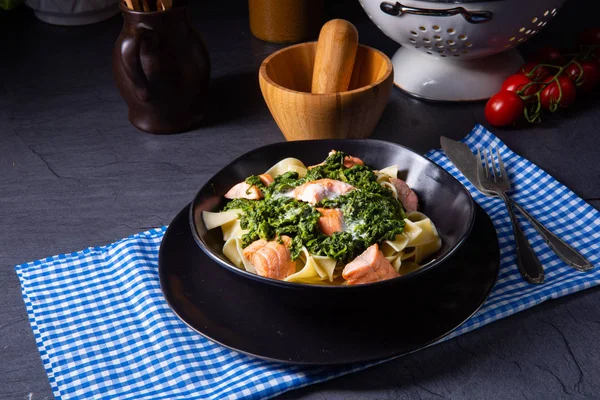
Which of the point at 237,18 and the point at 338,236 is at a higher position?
the point at 338,236

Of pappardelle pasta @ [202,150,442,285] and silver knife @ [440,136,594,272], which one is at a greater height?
pappardelle pasta @ [202,150,442,285]

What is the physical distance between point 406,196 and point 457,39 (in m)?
0.62

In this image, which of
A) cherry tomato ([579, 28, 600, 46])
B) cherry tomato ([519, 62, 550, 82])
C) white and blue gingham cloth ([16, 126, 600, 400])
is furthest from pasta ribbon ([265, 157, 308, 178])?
cherry tomato ([579, 28, 600, 46])

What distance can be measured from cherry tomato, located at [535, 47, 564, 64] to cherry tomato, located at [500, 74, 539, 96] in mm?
151

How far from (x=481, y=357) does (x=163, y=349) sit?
0.51 metres

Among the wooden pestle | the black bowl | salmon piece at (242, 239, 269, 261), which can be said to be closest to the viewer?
the black bowl

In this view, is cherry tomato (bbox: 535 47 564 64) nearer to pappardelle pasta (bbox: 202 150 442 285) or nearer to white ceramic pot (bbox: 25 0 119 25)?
pappardelle pasta (bbox: 202 150 442 285)

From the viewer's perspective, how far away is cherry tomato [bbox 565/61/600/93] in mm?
1942

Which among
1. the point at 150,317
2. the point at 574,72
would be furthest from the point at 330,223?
the point at 574,72

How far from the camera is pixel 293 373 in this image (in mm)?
1157

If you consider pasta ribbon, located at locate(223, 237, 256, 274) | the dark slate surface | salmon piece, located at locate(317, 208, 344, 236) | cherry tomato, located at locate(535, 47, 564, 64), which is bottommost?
the dark slate surface

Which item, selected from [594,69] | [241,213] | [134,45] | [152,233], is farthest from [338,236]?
[594,69]

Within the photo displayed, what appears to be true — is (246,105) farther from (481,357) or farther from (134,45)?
(481,357)

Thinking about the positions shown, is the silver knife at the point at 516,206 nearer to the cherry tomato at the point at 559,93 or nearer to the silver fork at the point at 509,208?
the silver fork at the point at 509,208
